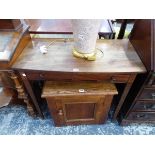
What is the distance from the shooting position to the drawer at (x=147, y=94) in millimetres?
996

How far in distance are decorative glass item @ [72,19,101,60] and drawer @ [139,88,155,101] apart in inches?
15.6

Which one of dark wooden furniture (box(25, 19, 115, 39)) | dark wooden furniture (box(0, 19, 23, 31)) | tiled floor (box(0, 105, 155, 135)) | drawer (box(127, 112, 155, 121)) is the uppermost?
dark wooden furniture (box(0, 19, 23, 31))

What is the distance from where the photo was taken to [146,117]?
1.31 meters

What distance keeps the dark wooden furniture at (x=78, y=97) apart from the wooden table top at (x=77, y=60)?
17cm

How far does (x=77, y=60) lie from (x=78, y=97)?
25cm

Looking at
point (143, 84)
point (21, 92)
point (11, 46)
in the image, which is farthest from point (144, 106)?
point (11, 46)

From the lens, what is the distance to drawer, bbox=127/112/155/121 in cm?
125

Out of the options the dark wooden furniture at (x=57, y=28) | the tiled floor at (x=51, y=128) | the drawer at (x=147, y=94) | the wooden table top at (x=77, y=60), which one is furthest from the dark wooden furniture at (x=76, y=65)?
the tiled floor at (x=51, y=128)

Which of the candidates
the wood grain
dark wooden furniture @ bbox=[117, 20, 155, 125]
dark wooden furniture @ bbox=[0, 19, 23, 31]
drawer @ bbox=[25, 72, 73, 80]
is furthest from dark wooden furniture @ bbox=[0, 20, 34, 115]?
dark wooden furniture @ bbox=[117, 20, 155, 125]

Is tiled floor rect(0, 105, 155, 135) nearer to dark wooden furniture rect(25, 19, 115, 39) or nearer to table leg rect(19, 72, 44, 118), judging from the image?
table leg rect(19, 72, 44, 118)
